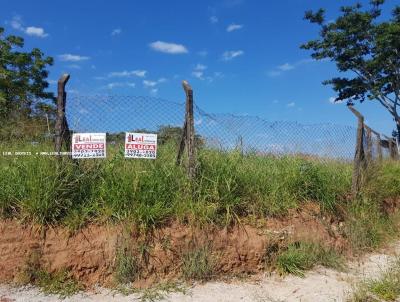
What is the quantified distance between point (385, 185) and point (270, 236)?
3.97 m

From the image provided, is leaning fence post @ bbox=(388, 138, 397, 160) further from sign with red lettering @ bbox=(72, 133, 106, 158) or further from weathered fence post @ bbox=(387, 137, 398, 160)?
sign with red lettering @ bbox=(72, 133, 106, 158)

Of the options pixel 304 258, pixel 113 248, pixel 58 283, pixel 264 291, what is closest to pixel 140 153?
Result: pixel 113 248

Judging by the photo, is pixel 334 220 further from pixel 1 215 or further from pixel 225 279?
pixel 1 215

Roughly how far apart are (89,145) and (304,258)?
3254mm

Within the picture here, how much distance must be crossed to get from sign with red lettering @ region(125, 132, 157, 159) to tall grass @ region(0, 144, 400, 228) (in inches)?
4.0

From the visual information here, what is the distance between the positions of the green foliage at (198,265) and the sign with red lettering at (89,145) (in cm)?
178

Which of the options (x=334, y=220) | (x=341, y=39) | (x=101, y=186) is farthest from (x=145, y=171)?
(x=341, y=39)

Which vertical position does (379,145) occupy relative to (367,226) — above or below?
above

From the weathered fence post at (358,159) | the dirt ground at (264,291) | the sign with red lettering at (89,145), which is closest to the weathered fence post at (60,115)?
the sign with red lettering at (89,145)

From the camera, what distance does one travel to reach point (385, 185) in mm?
8609

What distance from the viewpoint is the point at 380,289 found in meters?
5.02

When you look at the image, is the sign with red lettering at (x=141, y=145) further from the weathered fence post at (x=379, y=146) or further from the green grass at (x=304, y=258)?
the weathered fence post at (x=379, y=146)

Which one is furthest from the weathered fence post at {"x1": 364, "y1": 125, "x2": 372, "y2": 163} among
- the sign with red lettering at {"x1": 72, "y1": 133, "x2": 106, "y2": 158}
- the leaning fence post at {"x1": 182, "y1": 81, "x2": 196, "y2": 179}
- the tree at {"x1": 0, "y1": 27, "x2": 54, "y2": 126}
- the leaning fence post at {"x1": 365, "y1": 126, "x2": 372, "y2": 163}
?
the tree at {"x1": 0, "y1": 27, "x2": 54, "y2": 126}

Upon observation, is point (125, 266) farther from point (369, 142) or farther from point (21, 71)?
point (21, 71)
